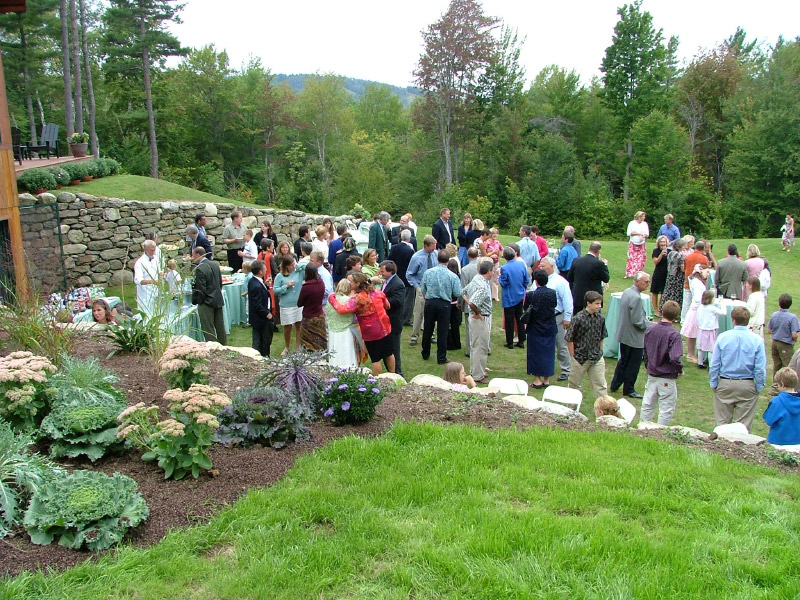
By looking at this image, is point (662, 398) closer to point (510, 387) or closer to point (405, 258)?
point (510, 387)

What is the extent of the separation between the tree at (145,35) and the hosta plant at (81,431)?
24966 mm

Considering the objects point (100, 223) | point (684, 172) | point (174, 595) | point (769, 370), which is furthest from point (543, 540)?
point (684, 172)

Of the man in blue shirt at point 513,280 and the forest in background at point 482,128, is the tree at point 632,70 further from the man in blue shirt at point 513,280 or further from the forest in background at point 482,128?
the man in blue shirt at point 513,280

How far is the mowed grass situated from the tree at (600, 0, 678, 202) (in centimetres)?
3124

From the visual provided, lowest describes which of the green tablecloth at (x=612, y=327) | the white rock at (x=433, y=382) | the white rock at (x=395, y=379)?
the green tablecloth at (x=612, y=327)

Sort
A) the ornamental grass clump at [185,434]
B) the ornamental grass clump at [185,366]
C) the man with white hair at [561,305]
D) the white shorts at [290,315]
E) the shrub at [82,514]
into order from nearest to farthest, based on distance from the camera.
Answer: the shrub at [82,514], the ornamental grass clump at [185,434], the ornamental grass clump at [185,366], the man with white hair at [561,305], the white shorts at [290,315]

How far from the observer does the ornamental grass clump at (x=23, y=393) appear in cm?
494

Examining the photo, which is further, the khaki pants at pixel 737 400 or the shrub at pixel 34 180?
the shrub at pixel 34 180

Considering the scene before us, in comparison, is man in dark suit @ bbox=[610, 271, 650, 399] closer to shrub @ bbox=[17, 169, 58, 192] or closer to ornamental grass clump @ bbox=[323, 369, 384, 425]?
ornamental grass clump @ bbox=[323, 369, 384, 425]

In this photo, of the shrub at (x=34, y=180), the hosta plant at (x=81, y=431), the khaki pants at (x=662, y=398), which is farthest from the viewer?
the shrub at (x=34, y=180)

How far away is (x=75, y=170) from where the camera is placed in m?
17.1

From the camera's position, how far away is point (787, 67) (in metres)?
34.0

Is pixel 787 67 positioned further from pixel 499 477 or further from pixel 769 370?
pixel 499 477

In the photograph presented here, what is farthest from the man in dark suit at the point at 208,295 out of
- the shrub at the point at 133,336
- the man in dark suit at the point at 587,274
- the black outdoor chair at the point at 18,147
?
the black outdoor chair at the point at 18,147
